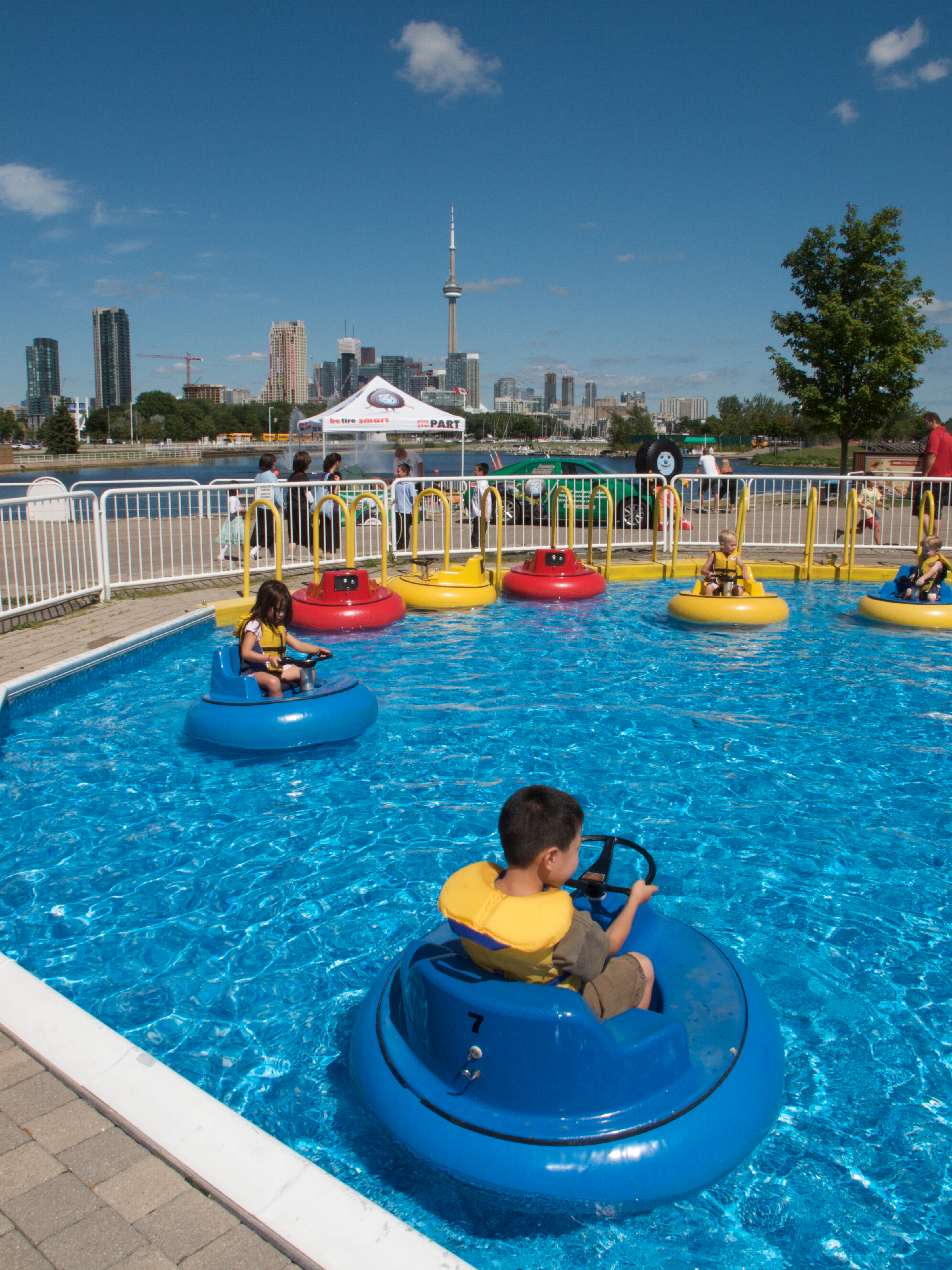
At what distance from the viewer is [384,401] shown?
21.2m

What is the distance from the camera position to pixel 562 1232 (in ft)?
9.59

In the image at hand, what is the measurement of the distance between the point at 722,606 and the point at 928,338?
665 inches

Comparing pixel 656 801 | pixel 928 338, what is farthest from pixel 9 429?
pixel 656 801

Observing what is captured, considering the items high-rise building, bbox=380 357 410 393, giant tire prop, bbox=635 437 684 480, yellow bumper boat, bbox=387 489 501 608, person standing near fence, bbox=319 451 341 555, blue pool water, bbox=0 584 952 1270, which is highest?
high-rise building, bbox=380 357 410 393

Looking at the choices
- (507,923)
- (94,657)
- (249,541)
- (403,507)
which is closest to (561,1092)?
(507,923)

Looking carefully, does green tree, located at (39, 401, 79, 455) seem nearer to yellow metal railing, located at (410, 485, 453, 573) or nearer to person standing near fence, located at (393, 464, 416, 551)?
person standing near fence, located at (393, 464, 416, 551)

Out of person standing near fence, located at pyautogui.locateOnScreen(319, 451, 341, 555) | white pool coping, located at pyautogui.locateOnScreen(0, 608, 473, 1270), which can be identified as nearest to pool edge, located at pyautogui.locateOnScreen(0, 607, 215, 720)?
person standing near fence, located at pyautogui.locateOnScreen(319, 451, 341, 555)

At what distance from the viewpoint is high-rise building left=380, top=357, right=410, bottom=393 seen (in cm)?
13562

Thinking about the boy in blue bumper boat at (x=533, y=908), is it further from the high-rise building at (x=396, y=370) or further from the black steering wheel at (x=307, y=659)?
the high-rise building at (x=396, y=370)

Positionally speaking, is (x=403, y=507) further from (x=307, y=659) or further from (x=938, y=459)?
(x=938, y=459)

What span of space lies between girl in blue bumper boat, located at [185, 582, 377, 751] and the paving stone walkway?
4.09m

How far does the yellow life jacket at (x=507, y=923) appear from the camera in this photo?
9.22 feet

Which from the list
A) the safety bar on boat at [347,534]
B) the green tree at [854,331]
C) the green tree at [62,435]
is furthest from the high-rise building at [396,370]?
the safety bar on boat at [347,534]

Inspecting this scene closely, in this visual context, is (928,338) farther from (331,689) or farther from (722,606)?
(331,689)
